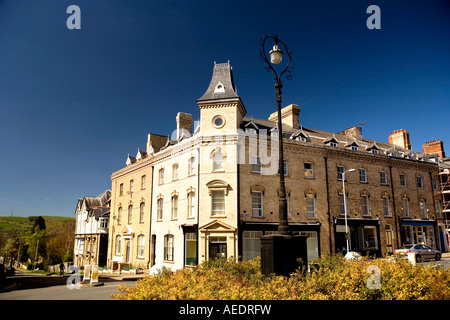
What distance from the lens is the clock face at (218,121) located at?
24422 mm

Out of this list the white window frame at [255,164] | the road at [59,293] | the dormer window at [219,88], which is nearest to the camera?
the road at [59,293]

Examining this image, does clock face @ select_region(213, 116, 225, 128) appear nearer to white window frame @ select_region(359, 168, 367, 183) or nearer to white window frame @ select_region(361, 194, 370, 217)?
white window frame @ select_region(359, 168, 367, 183)

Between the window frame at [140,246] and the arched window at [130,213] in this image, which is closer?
the window frame at [140,246]

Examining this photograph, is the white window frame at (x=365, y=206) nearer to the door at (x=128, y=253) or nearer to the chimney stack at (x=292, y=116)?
the chimney stack at (x=292, y=116)

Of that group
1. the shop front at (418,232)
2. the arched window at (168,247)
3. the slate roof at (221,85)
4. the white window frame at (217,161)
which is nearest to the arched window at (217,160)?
the white window frame at (217,161)

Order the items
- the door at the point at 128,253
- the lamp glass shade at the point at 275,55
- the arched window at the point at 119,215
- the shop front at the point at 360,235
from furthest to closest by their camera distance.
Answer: the arched window at the point at 119,215, the door at the point at 128,253, the shop front at the point at 360,235, the lamp glass shade at the point at 275,55

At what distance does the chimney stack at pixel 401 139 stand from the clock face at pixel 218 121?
94.8ft

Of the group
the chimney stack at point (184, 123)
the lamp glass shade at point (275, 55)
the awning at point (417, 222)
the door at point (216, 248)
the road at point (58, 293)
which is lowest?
the road at point (58, 293)

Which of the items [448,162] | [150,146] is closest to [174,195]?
[150,146]

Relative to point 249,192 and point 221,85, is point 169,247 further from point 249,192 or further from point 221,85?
point 221,85

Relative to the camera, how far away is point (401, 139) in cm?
4116

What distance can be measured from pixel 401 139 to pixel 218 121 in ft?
97.3

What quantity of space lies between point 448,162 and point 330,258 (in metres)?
41.1

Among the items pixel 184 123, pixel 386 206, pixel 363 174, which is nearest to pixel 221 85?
pixel 184 123
